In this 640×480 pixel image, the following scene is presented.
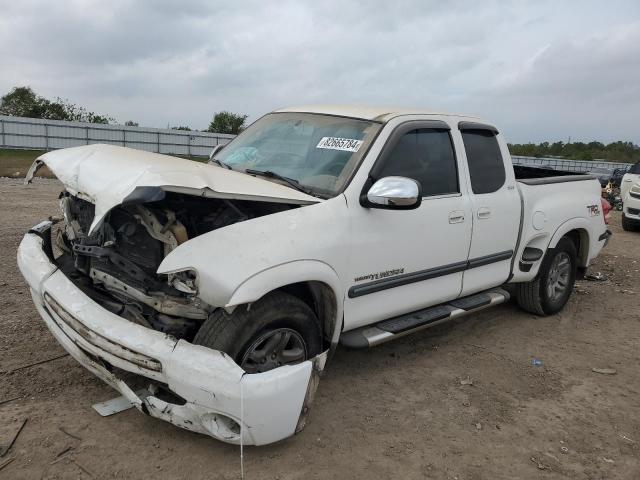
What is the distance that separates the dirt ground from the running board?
400mm

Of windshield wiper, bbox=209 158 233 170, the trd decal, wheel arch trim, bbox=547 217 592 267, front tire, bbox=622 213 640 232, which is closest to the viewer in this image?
the trd decal

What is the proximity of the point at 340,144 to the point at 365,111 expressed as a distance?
46 centimetres

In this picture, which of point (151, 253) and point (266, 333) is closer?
point (266, 333)

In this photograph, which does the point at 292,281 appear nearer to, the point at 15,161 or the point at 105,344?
the point at 105,344

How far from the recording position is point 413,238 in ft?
12.5

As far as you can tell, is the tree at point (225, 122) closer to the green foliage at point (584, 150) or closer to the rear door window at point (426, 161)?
→ the green foliage at point (584, 150)

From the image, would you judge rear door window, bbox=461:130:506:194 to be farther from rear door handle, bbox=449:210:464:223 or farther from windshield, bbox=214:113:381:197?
windshield, bbox=214:113:381:197

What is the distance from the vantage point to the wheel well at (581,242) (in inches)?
227

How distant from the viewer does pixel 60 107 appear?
46406 millimetres

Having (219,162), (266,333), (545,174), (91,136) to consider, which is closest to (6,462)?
(266,333)

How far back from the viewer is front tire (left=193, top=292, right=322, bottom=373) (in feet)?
9.61

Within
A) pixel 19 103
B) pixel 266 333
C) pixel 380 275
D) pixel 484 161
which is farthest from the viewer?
pixel 19 103

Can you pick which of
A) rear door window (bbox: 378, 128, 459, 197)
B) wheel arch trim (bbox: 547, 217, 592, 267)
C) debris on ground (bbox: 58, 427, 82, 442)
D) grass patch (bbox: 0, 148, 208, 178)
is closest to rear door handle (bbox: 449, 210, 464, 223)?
rear door window (bbox: 378, 128, 459, 197)

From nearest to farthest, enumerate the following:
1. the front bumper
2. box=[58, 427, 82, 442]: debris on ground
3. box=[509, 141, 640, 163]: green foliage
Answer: the front bumper → box=[58, 427, 82, 442]: debris on ground → box=[509, 141, 640, 163]: green foliage
